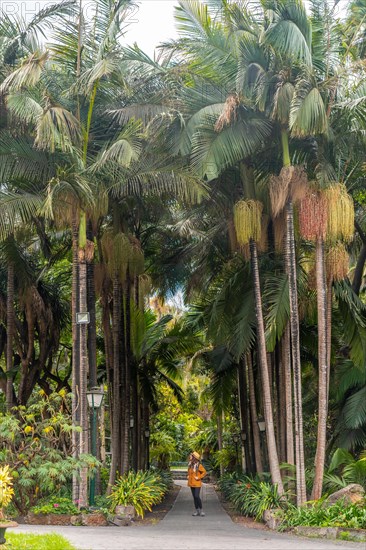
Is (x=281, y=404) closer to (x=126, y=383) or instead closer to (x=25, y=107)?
(x=126, y=383)

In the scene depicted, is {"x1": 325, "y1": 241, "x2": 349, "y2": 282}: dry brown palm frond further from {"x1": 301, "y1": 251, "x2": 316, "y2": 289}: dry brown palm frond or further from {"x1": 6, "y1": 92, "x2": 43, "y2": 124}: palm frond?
{"x1": 6, "y1": 92, "x2": 43, "y2": 124}: palm frond

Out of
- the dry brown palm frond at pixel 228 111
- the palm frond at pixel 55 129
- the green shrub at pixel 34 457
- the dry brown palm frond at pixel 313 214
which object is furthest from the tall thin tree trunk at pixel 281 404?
the palm frond at pixel 55 129

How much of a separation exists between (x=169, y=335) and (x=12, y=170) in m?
12.7

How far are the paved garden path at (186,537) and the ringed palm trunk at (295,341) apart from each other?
1.43m

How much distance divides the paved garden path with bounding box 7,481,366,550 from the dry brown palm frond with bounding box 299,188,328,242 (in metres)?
6.13

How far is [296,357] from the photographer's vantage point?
1744 centimetres

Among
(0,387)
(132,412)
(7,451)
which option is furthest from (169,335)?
(7,451)

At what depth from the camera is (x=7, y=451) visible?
16531 millimetres

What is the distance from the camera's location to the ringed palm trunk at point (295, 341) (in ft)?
55.1

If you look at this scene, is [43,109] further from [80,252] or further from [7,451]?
[7,451]

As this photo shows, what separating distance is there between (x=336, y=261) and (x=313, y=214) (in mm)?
1499

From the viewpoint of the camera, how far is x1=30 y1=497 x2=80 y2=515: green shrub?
16422 mm

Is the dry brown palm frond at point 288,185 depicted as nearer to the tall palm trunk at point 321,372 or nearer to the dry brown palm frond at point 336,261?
the tall palm trunk at point 321,372

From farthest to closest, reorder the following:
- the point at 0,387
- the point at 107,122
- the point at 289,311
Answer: the point at 0,387 → the point at 107,122 → the point at 289,311
